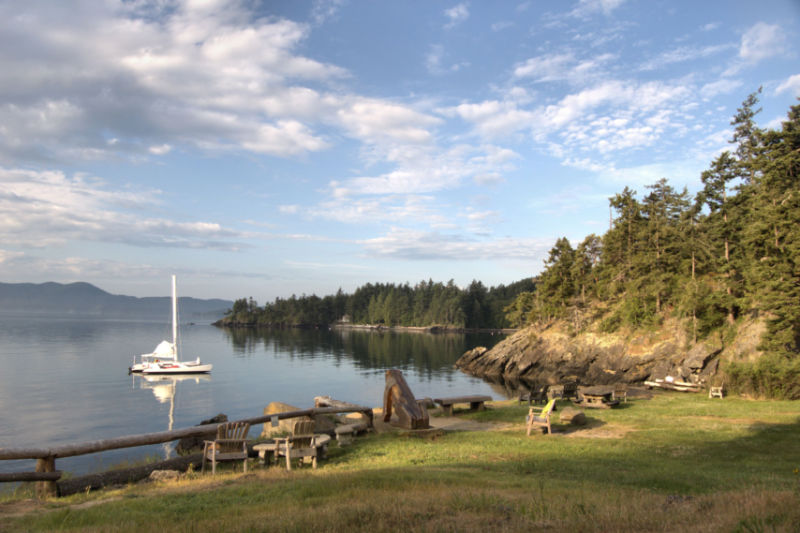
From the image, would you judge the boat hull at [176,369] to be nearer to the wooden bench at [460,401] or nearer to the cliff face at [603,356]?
the cliff face at [603,356]

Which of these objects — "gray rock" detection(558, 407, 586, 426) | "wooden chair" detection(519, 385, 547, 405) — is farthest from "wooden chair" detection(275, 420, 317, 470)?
"wooden chair" detection(519, 385, 547, 405)

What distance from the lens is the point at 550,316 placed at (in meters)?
69.0

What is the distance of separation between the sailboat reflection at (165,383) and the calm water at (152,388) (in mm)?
109

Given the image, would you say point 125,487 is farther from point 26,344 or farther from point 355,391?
point 26,344

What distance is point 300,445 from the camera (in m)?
12.8

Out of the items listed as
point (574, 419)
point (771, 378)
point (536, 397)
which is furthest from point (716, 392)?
point (574, 419)

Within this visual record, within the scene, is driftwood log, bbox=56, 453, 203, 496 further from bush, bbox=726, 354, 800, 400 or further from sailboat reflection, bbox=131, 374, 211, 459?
bush, bbox=726, 354, 800, 400

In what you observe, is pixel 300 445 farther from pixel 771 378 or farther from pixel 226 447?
pixel 771 378

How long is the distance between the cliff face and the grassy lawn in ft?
68.6

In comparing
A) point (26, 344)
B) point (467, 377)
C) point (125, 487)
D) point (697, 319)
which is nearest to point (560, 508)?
point (125, 487)

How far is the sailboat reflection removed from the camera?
44.6 meters

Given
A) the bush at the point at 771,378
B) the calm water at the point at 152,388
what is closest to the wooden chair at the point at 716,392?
the bush at the point at 771,378

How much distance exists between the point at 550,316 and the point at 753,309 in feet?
111

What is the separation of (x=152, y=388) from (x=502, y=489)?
51374 mm
